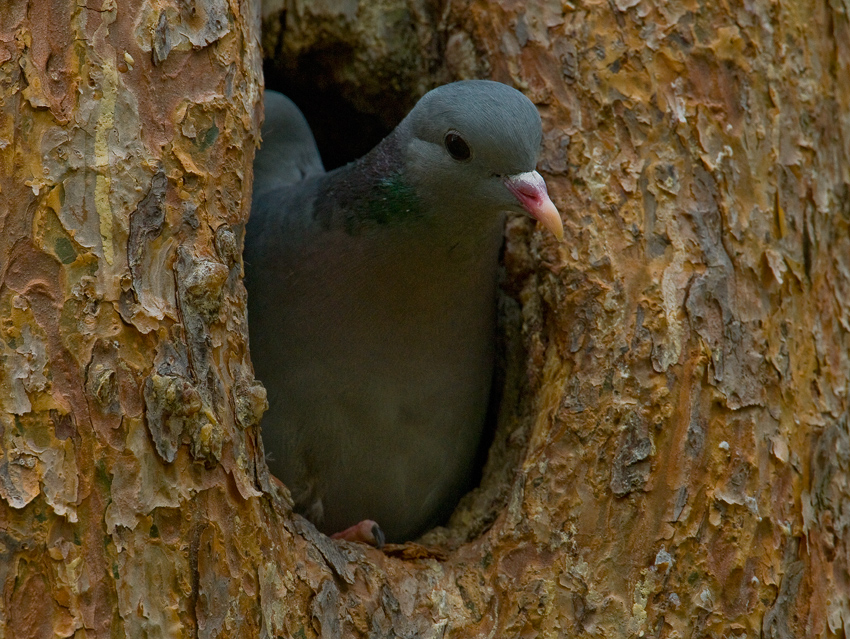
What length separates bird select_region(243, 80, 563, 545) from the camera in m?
3.49

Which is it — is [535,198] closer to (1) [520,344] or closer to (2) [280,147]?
(1) [520,344]

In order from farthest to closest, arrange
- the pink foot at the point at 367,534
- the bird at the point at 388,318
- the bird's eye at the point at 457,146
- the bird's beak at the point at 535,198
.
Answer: the pink foot at the point at 367,534, the bird at the point at 388,318, the bird's eye at the point at 457,146, the bird's beak at the point at 535,198

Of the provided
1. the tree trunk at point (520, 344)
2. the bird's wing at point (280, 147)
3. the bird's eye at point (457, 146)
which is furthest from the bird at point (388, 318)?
the bird's wing at point (280, 147)

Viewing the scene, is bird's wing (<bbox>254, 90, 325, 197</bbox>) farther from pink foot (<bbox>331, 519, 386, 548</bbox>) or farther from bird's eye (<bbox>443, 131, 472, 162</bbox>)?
pink foot (<bbox>331, 519, 386, 548</bbox>)

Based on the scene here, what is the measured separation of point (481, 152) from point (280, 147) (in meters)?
1.63

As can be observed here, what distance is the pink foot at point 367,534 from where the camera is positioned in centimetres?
362

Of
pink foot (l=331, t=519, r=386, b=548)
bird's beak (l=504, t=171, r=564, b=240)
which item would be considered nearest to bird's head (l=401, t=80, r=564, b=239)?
bird's beak (l=504, t=171, r=564, b=240)

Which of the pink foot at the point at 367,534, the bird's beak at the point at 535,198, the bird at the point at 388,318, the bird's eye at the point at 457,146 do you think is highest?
the bird's eye at the point at 457,146

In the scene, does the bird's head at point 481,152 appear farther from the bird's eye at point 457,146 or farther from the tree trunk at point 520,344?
the tree trunk at point 520,344

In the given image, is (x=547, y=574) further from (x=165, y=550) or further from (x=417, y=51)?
(x=417, y=51)

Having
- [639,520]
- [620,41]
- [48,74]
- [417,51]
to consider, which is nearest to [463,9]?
[417,51]

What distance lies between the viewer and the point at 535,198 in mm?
3248

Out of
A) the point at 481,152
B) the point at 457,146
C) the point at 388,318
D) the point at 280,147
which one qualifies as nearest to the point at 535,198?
the point at 481,152

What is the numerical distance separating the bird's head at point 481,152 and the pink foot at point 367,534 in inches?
48.0
